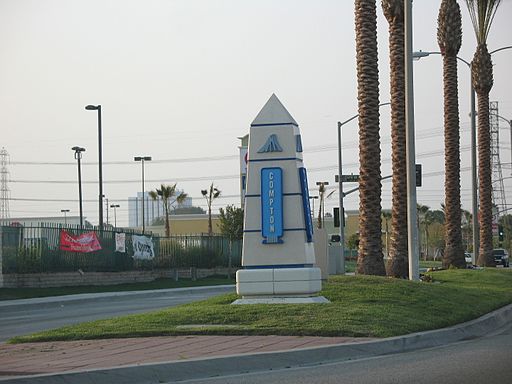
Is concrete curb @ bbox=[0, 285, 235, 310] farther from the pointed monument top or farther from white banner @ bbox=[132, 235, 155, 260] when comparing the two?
the pointed monument top

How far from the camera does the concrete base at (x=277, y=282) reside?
20.5 m

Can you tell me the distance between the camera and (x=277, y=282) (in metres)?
20.6

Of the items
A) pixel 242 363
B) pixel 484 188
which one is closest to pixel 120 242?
pixel 484 188

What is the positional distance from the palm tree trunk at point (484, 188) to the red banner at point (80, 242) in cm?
1868

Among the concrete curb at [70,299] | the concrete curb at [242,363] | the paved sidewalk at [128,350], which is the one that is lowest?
the concrete curb at [70,299]

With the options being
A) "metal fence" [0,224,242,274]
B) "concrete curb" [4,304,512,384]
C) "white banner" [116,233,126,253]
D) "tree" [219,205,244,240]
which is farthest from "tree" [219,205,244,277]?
"concrete curb" [4,304,512,384]

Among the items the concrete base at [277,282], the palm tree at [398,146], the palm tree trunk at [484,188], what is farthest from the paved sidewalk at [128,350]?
the palm tree trunk at [484,188]

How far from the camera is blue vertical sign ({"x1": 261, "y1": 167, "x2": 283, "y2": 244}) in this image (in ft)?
68.2

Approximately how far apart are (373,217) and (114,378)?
1950 centimetres

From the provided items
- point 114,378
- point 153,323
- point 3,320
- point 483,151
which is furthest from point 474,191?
point 114,378

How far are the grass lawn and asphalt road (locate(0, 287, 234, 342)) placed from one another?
12.4 ft

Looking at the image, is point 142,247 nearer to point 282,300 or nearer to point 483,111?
point 483,111

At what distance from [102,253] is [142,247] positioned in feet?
17.5

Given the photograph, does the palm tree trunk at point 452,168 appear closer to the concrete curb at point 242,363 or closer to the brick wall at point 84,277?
the brick wall at point 84,277
